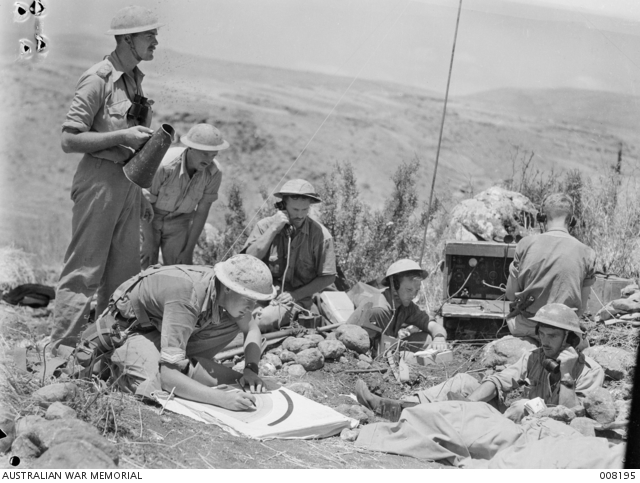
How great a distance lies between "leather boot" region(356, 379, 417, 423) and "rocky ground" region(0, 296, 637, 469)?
6cm

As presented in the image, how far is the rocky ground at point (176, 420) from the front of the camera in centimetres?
324

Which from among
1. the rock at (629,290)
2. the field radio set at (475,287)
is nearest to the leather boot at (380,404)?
the field radio set at (475,287)

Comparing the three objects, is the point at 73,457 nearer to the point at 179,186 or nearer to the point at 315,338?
the point at 315,338

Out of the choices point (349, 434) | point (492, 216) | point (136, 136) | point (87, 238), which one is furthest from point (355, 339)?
point (492, 216)

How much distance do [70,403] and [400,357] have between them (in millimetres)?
2475

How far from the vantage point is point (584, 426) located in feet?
13.1

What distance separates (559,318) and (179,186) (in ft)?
9.91

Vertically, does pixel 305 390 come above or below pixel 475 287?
below

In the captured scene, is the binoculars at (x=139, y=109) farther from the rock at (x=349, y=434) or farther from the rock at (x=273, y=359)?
the rock at (x=349, y=434)

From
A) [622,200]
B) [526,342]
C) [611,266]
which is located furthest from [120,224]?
[622,200]

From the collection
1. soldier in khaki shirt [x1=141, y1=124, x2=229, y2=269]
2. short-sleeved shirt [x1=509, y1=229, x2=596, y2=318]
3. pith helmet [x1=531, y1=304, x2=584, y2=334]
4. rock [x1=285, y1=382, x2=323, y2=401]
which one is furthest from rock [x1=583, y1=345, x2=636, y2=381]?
soldier in khaki shirt [x1=141, y1=124, x2=229, y2=269]

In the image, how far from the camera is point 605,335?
19.5 ft

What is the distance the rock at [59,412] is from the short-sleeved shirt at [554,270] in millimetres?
3182

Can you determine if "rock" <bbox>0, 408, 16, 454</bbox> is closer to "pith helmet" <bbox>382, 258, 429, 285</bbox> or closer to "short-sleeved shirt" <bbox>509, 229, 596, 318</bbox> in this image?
"pith helmet" <bbox>382, 258, 429, 285</bbox>
